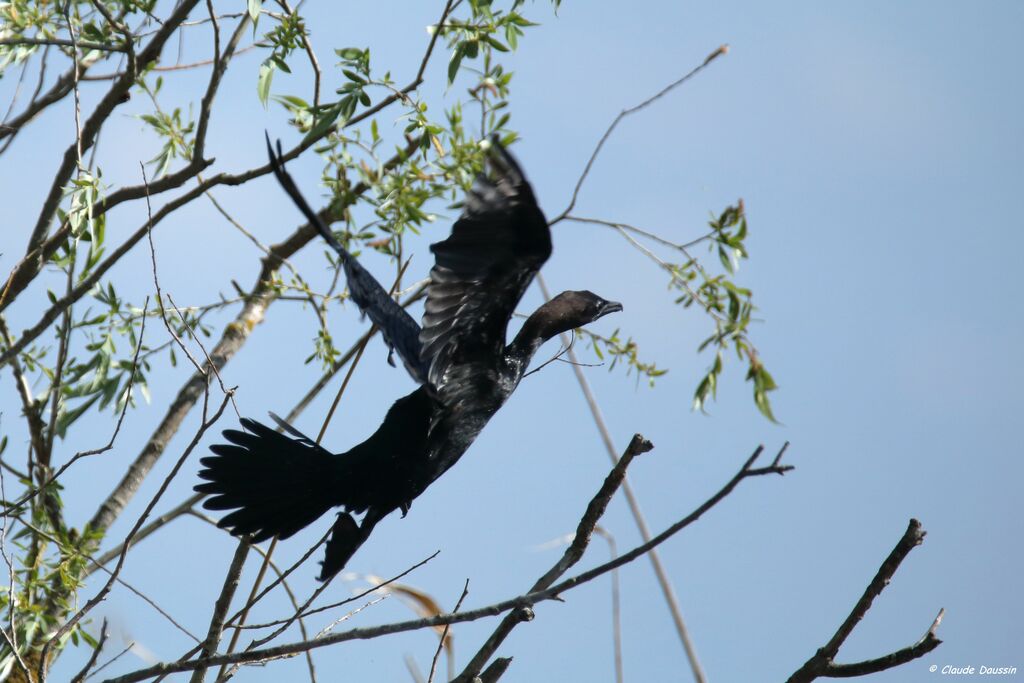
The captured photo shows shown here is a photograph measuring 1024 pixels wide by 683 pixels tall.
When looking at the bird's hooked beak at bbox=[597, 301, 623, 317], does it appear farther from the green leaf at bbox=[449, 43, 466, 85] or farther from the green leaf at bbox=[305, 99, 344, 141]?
the green leaf at bbox=[305, 99, 344, 141]

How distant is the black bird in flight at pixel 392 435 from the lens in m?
3.25

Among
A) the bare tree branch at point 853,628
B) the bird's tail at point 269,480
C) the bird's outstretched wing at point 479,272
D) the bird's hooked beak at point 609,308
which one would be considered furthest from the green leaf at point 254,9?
the bare tree branch at point 853,628

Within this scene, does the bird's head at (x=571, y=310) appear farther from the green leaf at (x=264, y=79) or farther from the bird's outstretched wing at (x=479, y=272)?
A: the green leaf at (x=264, y=79)

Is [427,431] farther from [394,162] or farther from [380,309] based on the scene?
[394,162]

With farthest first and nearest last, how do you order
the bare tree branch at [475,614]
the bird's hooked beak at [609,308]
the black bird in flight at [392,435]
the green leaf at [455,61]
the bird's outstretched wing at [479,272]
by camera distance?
the bird's hooked beak at [609,308], the green leaf at [455,61], the black bird in flight at [392,435], the bird's outstretched wing at [479,272], the bare tree branch at [475,614]

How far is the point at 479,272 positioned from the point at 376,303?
0.44 m

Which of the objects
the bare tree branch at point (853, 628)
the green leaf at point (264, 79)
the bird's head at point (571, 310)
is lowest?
the bare tree branch at point (853, 628)

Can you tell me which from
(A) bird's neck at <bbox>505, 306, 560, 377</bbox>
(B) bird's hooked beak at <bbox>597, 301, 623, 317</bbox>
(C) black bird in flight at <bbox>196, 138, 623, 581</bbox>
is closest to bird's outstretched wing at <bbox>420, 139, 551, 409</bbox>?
(C) black bird in flight at <bbox>196, 138, 623, 581</bbox>

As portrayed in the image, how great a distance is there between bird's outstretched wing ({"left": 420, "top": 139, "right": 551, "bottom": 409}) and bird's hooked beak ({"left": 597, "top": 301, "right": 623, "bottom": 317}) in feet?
2.30

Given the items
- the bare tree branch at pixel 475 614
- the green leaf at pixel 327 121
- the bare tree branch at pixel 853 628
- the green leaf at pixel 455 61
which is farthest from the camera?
the green leaf at pixel 327 121

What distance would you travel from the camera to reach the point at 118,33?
398 cm

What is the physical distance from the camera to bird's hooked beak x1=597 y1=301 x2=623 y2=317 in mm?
3994

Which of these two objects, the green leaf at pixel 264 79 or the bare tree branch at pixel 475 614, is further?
the green leaf at pixel 264 79

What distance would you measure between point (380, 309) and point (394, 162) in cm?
96
